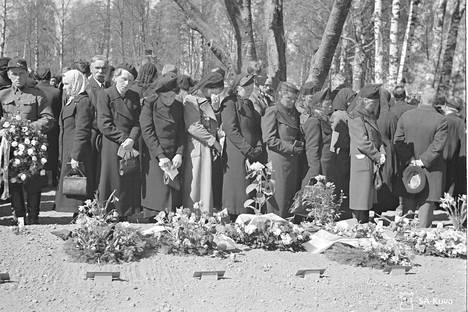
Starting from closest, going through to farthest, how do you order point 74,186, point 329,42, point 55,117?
point 74,186 < point 55,117 < point 329,42

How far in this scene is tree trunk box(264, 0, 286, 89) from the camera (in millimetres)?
15078

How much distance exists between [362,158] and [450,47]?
1232cm

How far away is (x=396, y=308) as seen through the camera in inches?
222

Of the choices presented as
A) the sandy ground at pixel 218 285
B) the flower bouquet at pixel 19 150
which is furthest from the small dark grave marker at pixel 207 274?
the flower bouquet at pixel 19 150

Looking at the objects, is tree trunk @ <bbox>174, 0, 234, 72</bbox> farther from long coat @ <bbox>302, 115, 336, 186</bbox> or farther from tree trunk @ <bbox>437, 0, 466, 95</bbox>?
long coat @ <bbox>302, 115, 336, 186</bbox>

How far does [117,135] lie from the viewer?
789 centimetres

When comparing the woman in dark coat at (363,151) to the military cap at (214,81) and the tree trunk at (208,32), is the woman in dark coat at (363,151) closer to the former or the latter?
the military cap at (214,81)

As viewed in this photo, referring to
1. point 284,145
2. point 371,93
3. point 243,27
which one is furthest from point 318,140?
point 243,27

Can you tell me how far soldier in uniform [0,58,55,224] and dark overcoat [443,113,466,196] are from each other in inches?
193

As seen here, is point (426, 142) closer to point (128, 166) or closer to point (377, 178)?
point (377, 178)

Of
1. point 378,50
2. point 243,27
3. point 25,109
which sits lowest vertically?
point 25,109

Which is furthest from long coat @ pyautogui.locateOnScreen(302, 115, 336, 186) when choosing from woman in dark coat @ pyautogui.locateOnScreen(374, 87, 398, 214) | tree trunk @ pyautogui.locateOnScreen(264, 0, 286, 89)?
tree trunk @ pyautogui.locateOnScreen(264, 0, 286, 89)

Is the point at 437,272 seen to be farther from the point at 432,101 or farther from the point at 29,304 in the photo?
the point at 29,304

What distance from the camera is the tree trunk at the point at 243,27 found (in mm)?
15883
